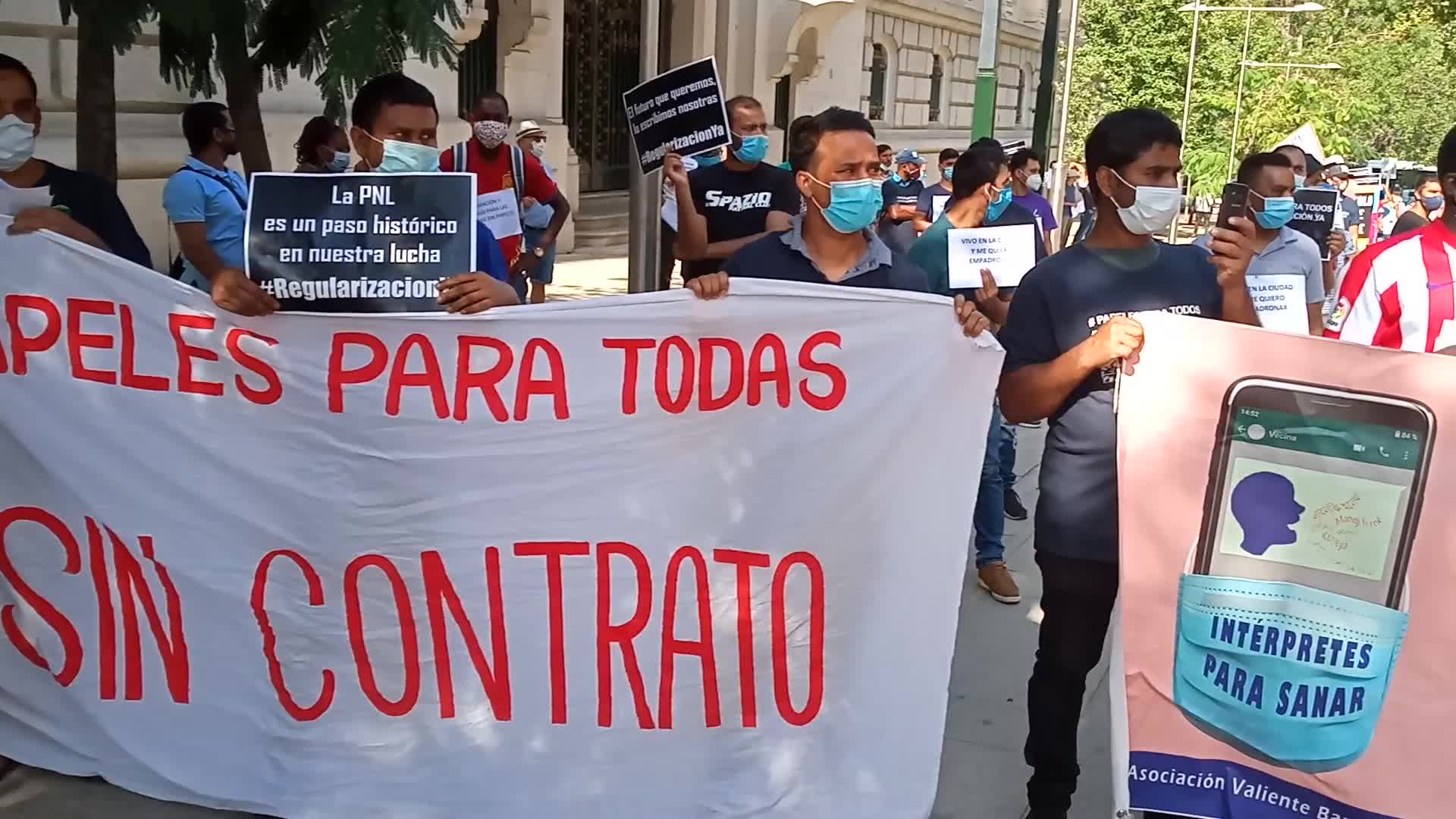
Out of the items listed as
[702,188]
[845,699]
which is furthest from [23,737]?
[702,188]

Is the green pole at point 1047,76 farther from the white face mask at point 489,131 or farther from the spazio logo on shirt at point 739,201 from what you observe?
the spazio logo on shirt at point 739,201

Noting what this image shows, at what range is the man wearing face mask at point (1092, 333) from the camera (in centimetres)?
303

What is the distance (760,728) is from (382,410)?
119cm

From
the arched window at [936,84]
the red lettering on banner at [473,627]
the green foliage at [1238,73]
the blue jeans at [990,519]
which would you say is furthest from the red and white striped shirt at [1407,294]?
the arched window at [936,84]

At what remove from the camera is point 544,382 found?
125 inches

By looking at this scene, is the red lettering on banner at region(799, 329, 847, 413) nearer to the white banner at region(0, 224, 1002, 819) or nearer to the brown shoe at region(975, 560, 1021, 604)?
the white banner at region(0, 224, 1002, 819)

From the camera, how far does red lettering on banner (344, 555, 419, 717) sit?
3201 mm

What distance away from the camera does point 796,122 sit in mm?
5359

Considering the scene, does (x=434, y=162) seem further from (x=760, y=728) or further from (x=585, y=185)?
(x=585, y=185)

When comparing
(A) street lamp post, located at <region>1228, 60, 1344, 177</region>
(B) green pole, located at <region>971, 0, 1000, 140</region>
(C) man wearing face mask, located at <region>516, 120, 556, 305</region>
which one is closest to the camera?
(C) man wearing face mask, located at <region>516, 120, 556, 305</region>

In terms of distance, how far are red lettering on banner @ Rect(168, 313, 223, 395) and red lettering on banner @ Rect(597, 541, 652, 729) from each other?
3.39 ft

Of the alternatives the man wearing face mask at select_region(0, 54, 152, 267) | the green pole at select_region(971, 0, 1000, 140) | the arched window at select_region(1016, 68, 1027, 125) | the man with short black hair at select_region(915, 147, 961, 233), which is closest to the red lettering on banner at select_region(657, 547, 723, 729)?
the man wearing face mask at select_region(0, 54, 152, 267)

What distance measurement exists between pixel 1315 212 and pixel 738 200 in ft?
11.7

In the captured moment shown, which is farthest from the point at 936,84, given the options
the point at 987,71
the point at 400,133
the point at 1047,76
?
the point at 400,133
